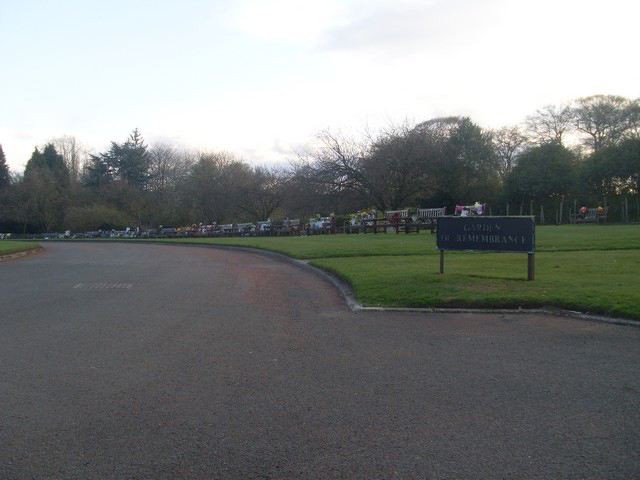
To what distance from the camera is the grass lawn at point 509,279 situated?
9328mm

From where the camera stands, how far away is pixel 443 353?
22.1ft

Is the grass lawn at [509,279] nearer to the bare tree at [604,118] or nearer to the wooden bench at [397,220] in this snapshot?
the wooden bench at [397,220]

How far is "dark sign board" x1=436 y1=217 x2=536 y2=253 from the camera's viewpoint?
11273 millimetres

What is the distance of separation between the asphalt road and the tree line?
34.1 m

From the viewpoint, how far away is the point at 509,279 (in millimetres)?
11367

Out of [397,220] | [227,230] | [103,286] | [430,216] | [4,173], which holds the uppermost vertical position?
[4,173]

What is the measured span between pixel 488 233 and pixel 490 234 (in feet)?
0.15

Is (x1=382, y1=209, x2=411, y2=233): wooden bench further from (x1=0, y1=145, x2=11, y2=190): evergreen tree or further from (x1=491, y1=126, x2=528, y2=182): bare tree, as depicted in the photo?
(x1=0, y1=145, x2=11, y2=190): evergreen tree

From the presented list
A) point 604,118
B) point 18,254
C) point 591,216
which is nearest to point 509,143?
point 604,118

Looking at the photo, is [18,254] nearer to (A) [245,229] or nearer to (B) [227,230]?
(A) [245,229]

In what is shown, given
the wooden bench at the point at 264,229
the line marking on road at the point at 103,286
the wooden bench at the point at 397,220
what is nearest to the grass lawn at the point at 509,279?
the line marking on road at the point at 103,286

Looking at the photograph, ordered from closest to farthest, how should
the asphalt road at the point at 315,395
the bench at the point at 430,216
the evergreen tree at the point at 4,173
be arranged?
1. the asphalt road at the point at 315,395
2. the bench at the point at 430,216
3. the evergreen tree at the point at 4,173

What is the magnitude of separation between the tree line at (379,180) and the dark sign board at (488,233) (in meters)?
29.4

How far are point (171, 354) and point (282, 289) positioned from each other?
6101mm
